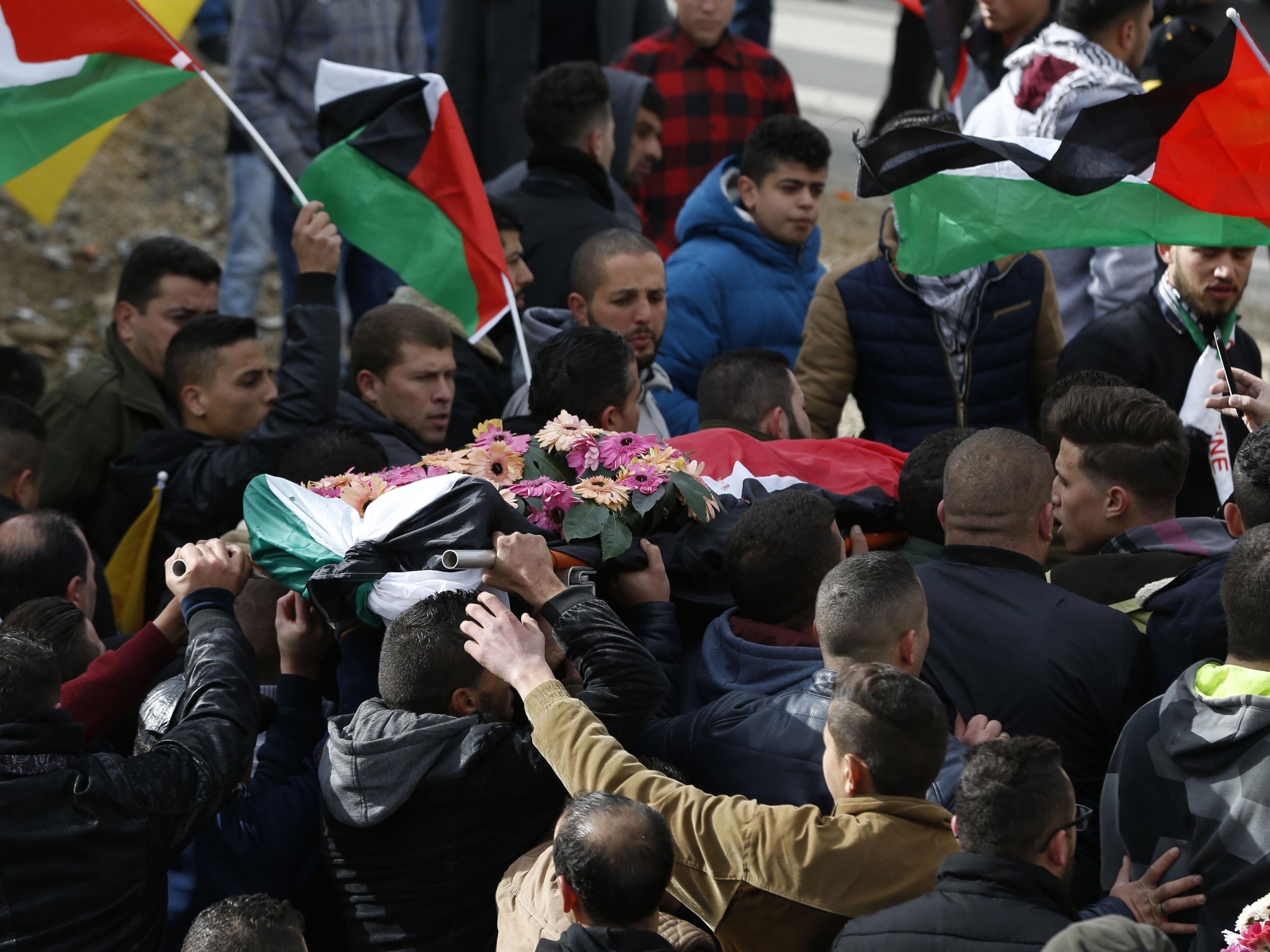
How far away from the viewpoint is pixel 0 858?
3391 millimetres

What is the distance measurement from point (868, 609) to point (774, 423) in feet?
5.77

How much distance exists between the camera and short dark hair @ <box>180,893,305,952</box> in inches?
122

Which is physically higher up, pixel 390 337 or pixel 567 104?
pixel 567 104

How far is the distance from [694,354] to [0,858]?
12.6 ft


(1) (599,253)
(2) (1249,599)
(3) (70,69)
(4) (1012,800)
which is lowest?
(1) (599,253)

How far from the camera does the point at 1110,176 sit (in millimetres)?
4926

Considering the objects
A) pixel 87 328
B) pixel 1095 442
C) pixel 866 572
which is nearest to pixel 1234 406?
pixel 1095 442

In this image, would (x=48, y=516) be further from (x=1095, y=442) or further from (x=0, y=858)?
(x=1095, y=442)

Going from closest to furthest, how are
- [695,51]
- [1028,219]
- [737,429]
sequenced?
[1028,219]
[737,429]
[695,51]

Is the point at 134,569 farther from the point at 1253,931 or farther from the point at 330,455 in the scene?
the point at 1253,931

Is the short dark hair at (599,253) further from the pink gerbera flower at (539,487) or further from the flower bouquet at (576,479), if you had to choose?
the pink gerbera flower at (539,487)

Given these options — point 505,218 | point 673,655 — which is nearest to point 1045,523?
point 673,655

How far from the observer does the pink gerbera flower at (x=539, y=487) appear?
4199mm

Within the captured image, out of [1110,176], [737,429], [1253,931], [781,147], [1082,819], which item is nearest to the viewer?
[1253,931]
